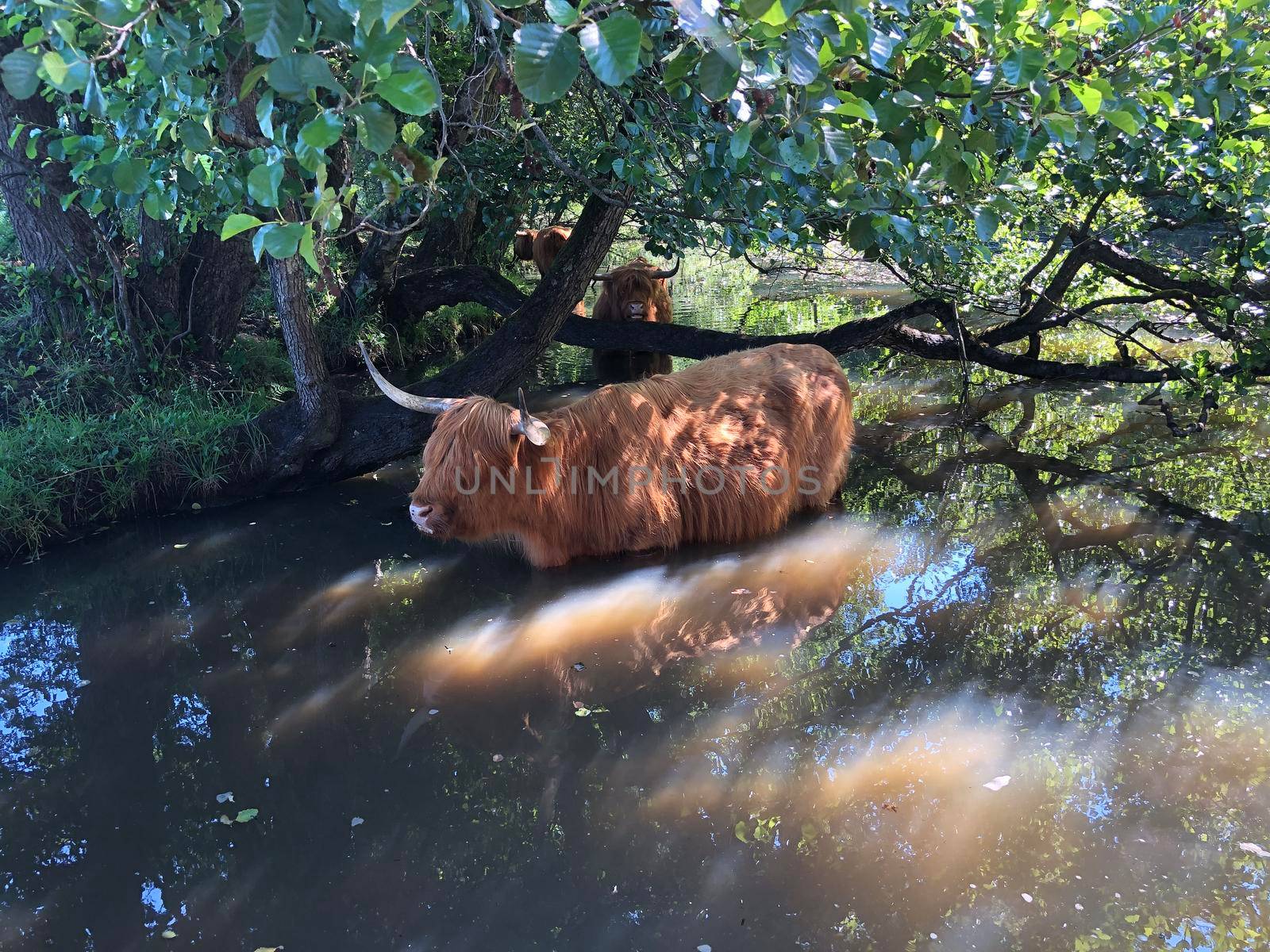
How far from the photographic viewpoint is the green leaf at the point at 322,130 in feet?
4.99

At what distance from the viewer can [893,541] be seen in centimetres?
491

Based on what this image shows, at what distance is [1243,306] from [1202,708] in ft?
10.0

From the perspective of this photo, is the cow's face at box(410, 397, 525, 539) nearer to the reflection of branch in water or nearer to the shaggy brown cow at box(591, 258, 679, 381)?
the reflection of branch in water

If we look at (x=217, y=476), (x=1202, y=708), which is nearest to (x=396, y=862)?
(x=1202, y=708)

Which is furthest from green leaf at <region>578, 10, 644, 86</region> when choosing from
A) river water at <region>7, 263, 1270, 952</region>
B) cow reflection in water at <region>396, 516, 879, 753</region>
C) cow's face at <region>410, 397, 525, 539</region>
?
cow's face at <region>410, 397, 525, 539</region>

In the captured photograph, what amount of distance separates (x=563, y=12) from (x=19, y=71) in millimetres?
1021

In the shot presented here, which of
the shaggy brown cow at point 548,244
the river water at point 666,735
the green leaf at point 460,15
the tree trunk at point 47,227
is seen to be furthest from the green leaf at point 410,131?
the shaggy brown cow at point 548,244

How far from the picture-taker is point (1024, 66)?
1963mm

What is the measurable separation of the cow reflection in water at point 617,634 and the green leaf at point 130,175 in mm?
2206

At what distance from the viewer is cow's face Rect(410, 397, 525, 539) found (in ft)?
14.7

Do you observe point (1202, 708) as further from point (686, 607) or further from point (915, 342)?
point (915, 342)

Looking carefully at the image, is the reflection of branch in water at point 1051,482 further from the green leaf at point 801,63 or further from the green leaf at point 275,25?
the green leaf at point 275,25

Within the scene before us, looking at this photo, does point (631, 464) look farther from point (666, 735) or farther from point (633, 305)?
point (633, 305)

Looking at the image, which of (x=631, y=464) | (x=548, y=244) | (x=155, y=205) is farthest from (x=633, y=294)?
(x=155, y=205)
